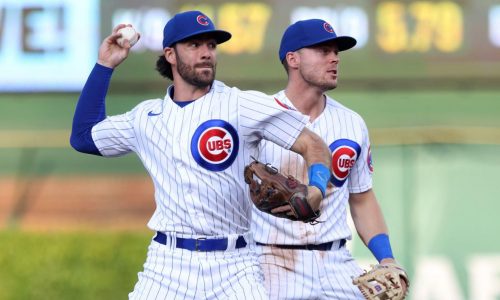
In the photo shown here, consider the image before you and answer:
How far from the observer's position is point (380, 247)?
520cm

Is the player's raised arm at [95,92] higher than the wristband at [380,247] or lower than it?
higher

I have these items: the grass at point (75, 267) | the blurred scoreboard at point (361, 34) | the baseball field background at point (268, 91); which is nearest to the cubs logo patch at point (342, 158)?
the baseball field background at point (268, 91)

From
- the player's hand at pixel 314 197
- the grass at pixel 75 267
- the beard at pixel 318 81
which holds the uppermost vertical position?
the beard at pixel 318 81

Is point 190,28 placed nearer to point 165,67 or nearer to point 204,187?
point 165,67

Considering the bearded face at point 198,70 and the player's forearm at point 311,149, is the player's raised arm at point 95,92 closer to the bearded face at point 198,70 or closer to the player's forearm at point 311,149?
the bearded face at point 198,70

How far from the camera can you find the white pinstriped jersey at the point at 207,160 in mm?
4473

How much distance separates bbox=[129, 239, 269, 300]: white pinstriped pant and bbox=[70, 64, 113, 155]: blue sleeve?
1.93 feet

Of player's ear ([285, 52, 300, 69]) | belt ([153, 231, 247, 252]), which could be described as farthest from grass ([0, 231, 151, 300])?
belt ([153, 231, 247, 252])

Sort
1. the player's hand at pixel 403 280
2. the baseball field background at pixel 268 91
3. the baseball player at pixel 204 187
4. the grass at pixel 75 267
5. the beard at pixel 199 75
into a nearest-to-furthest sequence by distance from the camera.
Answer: the baseball player at pixel 204 187 < the beard at pixel 199 75 < the player's hand at pixel 403 280 < the baseball field background at pixel 268 91 < the grass at pixel 75 267

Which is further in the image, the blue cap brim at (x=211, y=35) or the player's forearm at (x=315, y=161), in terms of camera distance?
the blue cap brim at (x=211, y=35)

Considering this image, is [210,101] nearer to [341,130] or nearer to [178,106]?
[178,106]

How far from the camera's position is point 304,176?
17.0 feet

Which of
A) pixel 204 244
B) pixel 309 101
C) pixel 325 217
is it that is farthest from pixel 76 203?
pixel 204 244

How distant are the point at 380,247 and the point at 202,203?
1.03 metres
